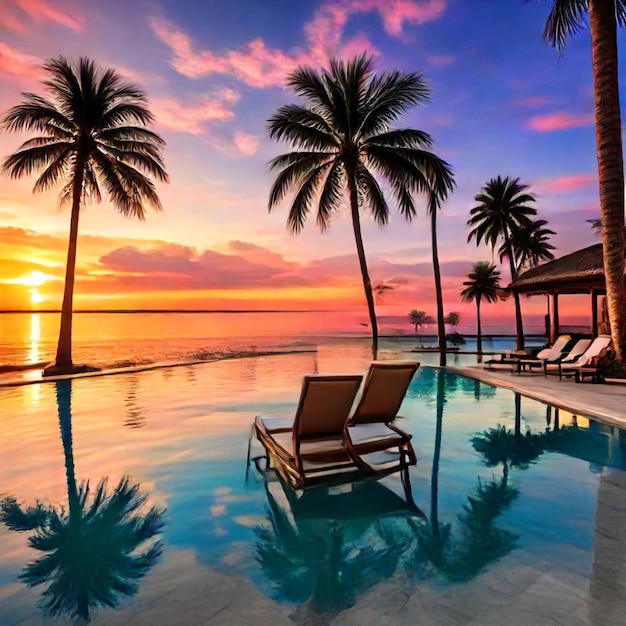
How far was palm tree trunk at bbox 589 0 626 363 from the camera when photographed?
37.8 ft

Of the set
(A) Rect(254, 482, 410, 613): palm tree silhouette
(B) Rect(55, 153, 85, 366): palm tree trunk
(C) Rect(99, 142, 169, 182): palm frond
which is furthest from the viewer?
(C) Rect(99, 142, 169, 182): palm frond

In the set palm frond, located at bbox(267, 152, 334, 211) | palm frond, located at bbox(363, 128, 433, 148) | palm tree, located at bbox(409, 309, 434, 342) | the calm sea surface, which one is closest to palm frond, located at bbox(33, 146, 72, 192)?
palm frond, located at bbox(267, 152, 334, 211)

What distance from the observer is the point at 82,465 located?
5.93 meters

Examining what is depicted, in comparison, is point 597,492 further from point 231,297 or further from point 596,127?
point 231,297

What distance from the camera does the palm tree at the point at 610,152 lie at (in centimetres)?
1152

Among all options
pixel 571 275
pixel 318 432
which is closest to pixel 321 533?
pixel 318 432

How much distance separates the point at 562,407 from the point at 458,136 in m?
14.0

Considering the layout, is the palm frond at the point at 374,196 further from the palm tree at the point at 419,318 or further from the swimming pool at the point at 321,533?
the palm tree at the point at 419,318

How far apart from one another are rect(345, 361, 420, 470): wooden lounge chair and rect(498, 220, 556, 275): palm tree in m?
29.0

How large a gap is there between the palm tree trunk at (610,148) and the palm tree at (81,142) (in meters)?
15.5

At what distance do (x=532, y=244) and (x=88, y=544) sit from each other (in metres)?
33.4

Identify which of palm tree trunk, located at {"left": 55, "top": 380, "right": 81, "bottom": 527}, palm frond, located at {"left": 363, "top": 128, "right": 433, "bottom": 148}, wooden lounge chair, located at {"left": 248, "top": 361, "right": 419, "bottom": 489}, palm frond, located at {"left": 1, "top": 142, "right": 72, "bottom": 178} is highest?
palm frond, located at {"left": 363, "top": 128, "right": 433, "bottom": 148}

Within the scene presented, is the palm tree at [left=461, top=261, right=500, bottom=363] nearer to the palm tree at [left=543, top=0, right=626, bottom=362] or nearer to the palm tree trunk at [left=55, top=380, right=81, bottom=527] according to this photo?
the palm tree at [left=543, top=0, right=626, bottom=362]

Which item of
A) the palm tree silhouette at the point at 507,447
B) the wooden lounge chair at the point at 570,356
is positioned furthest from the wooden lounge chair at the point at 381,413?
the wooden lounge chair at the point at 570,356
